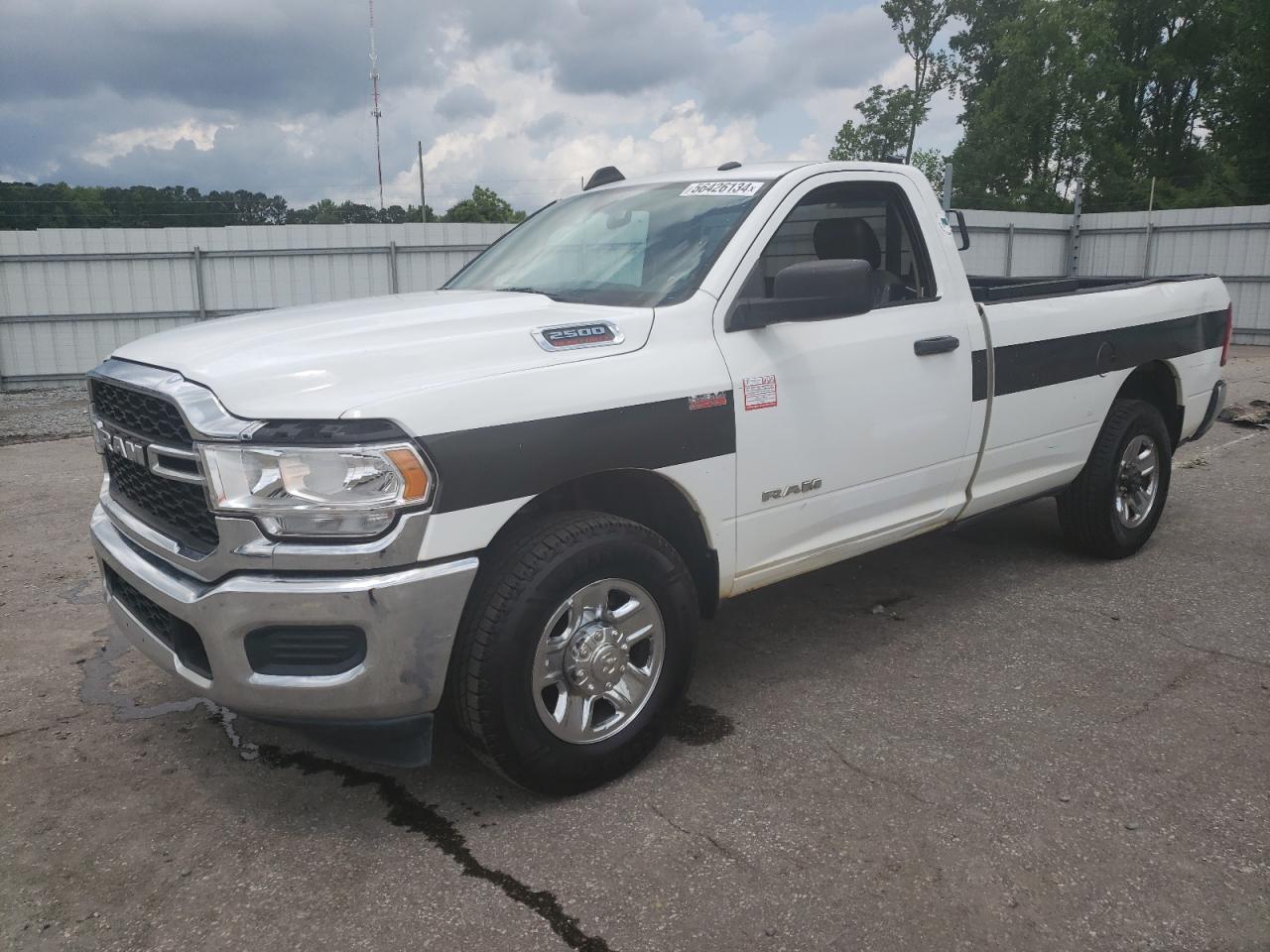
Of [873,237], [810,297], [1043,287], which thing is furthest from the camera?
[1043,287]

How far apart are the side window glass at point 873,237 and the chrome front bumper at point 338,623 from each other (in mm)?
1986

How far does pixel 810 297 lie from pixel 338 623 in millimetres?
1722

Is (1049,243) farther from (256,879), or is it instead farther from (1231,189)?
(256,879)

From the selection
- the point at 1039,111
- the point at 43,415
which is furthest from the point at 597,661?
the point at 1039,111

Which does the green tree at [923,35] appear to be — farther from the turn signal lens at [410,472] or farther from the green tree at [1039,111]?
the turn signal lens at [410,472]

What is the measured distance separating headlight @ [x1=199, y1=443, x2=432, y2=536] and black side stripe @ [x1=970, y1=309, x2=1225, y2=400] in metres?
Answer: 2.55

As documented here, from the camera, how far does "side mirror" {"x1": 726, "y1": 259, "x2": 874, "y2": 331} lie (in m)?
3.14

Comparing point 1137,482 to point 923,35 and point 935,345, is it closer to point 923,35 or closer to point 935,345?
point 935,345

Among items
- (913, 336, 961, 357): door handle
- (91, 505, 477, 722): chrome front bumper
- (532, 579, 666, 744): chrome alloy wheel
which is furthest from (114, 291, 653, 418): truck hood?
(913, 336, 961, 357): door handle

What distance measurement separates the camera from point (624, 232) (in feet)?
12.4

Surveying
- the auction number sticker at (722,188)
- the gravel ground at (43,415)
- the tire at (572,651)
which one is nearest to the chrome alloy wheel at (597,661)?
the tire at (572,651)

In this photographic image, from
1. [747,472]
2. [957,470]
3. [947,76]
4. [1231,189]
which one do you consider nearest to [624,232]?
[747,472]

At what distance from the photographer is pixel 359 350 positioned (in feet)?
8.91

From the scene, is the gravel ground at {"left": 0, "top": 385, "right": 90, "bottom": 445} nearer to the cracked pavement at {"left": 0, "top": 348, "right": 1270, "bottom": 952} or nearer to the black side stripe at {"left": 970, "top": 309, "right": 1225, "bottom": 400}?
the cracked pavement at {"left": 0, "top": 348, "right": 1270, "bottom": 952}
